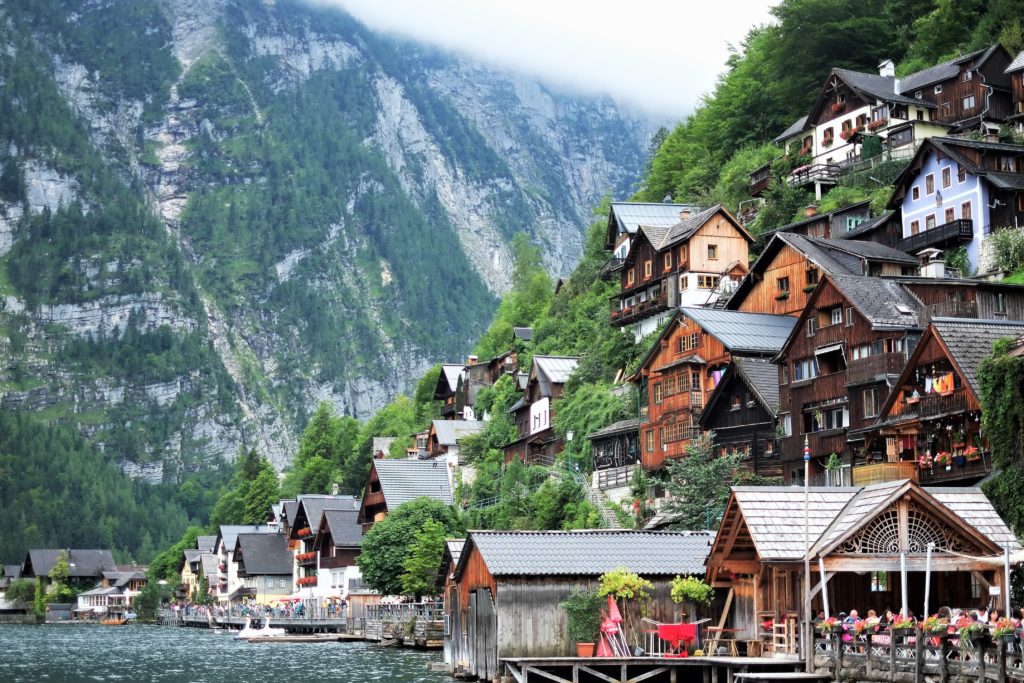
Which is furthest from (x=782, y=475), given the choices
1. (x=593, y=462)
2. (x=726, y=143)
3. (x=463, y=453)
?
(x=726, y=143)

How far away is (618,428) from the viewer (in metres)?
84.4

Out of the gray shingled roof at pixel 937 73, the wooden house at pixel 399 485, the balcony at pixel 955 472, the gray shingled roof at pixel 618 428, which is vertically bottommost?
the balcony at pixel 955 472

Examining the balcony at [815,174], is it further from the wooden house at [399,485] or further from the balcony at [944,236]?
the wooden house at [399,485]

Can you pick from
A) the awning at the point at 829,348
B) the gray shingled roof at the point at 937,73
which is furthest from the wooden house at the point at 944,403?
the gray shingled roof at the point at 937,73

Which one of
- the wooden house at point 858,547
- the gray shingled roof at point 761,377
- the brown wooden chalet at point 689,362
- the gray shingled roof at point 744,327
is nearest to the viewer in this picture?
the wooden house at point 858,547

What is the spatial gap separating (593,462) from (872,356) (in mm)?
29004

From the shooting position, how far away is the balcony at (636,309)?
308 ft

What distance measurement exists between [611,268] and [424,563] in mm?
30387

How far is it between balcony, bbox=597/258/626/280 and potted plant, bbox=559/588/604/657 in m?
56.0

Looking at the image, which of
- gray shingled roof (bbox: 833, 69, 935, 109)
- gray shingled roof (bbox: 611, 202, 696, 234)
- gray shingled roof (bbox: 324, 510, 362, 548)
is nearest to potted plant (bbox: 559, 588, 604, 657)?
gray shingled roof (bbox: 833, 69, 935, 109)

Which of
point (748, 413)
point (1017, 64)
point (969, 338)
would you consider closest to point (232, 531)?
point (748, 413)

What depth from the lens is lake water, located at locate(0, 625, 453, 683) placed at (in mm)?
62062

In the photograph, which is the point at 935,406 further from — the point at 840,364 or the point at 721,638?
the point at 721,638

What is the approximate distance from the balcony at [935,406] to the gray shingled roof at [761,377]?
464 inches
